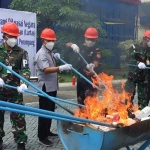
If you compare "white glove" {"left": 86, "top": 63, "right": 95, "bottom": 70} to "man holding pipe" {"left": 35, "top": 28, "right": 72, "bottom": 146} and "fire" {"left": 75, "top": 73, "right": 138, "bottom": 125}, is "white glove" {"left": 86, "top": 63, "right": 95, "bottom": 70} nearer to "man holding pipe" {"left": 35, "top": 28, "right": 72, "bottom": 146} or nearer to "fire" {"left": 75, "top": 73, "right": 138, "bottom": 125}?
"man holding pipe" {"left": 35, "top": 28, "right": 72, "bottom": 146}

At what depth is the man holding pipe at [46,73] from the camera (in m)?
5.39

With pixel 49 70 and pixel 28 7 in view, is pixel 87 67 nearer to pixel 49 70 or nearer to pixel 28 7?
pixel 49 70

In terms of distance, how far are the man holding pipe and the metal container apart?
58.0 inches

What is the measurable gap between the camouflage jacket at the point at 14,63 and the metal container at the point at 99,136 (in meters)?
1.35

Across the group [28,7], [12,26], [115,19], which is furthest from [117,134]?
[115,19]

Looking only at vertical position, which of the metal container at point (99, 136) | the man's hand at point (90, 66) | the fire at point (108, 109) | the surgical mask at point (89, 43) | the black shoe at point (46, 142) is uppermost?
the surgical mask at point (89, 43)

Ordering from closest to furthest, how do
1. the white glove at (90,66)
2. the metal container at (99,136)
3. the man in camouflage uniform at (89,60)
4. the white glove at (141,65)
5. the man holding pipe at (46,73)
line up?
1. the metal container at (99,136)
2. the man holding pipe at (46,73)
3. the white glove at (90,66)
4. the white glove at (141,65)
5. the man in camouflage uniform at (89,60)

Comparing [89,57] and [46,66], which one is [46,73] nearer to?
[46,66]

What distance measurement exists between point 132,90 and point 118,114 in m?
2.35

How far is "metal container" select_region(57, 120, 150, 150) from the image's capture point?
3598mm

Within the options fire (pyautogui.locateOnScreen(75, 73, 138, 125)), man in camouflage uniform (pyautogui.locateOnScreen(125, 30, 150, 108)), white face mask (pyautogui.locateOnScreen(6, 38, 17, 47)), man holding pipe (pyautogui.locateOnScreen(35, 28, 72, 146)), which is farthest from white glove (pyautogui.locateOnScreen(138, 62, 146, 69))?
white face mask (pyautogui.locateOnScreen(6, 38, 17, 47))

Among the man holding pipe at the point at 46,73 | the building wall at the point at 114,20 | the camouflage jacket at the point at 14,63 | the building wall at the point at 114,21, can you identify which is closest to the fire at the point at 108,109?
the man holding pipe at the point at 46,73

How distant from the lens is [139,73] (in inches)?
254

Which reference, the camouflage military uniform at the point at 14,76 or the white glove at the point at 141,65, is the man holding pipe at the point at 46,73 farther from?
the white glove at the point at 141,65
